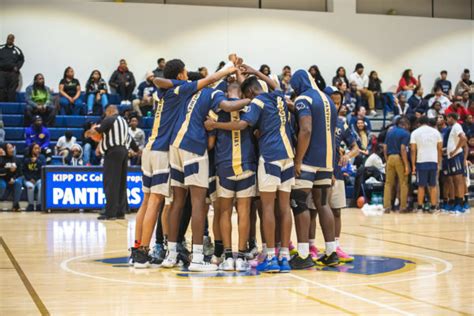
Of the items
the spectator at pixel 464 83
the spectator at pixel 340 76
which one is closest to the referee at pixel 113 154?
the spectator at pixel 340 76

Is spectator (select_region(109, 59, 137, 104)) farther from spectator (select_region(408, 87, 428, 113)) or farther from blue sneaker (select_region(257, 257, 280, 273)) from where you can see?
blue sneaker (select_region(257, 257, 280, 273))

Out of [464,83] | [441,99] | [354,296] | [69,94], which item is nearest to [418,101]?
[441,99]

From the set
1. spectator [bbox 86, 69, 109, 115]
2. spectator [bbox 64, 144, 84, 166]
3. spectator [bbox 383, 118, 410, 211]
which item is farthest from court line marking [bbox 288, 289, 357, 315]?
spectator [bbox 86, 69, 109, 115]

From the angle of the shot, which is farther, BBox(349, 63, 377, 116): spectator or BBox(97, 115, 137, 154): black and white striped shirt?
BBox(349, 63, 377, 116): spectator

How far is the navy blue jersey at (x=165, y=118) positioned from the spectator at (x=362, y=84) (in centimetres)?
1586

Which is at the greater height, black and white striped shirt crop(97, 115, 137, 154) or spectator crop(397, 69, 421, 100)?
spectator crop(397, 69, 421, 100)

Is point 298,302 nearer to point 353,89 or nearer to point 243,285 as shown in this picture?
point 243,285

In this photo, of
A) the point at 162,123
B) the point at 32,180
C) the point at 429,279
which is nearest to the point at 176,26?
the point at 32,180

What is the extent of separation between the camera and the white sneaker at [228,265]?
23.3 feet

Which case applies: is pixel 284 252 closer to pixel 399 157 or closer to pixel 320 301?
pixel 320 301

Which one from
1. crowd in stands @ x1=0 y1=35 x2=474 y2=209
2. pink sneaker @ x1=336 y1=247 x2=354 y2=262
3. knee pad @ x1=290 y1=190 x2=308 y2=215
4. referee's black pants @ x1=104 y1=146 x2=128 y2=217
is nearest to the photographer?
knee pad @ x1=290 y1=190 x2=308 y2=215

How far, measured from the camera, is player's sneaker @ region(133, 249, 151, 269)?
7.36 meters

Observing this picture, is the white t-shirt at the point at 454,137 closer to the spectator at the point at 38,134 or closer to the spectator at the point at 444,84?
the spectator at the point at 38,134

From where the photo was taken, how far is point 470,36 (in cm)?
2616
